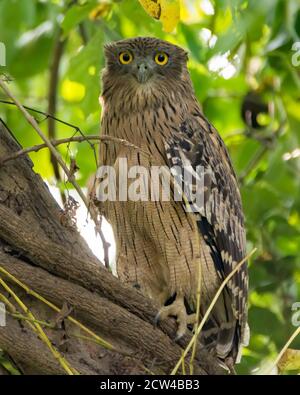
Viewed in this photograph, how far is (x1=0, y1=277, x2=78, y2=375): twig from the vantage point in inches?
103

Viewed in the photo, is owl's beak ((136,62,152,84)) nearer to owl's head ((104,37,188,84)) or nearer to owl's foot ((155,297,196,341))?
owl's head ((104,37,188,84))

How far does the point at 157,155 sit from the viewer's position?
361cm

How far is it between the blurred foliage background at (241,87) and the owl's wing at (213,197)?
0.32 meters

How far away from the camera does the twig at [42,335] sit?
261 cm

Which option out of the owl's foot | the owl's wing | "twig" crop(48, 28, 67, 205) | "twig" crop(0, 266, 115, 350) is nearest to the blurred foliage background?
"twig" crop(48, 28, 67, 205)

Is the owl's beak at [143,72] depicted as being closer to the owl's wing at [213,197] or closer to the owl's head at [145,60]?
the owl's head at [145,60]

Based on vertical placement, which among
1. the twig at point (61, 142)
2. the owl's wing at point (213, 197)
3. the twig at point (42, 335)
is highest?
the owl's wing at point (213, 197)

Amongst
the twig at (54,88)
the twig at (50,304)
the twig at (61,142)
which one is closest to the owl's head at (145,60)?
the twig at (54,88)

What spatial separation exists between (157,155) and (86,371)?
1.16 metres

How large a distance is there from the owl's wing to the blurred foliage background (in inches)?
12.8
